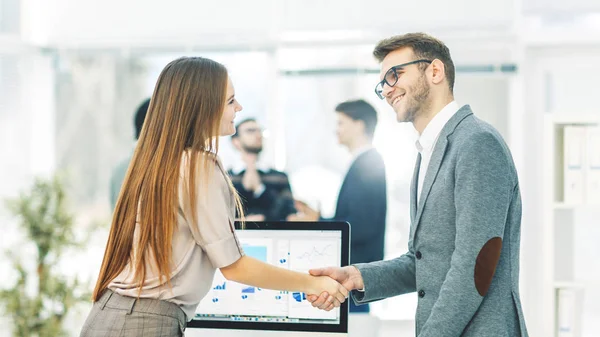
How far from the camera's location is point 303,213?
4168 millimetres

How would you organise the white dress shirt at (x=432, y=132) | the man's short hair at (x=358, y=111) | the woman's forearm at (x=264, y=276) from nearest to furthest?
the woman's forearm at (x=264, y=276) → the white dress shirt at (x=432, y=132) → the man's short hair at (x=358, y=111)

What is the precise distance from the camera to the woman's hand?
1.89 m

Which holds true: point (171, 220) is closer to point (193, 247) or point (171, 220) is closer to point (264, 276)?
point (193, 247)

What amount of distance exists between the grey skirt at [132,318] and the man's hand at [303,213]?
2.49m

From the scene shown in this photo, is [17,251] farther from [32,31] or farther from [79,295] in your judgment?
[32,31]

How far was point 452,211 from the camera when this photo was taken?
172 cm

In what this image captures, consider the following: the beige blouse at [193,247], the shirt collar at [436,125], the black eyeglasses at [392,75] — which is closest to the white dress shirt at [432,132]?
the shirt collar at [436,125]

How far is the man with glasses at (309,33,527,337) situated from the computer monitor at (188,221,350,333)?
0.05 m

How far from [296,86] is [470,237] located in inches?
115

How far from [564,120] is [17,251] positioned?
325cm

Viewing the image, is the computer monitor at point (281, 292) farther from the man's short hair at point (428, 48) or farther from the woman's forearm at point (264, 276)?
the man's short hair at point (428, 48)

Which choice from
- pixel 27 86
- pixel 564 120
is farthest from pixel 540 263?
pixel 27 86

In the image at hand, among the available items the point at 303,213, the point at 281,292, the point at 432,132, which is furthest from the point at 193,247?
the point at 303,213

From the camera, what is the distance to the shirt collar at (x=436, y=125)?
1.88 m
